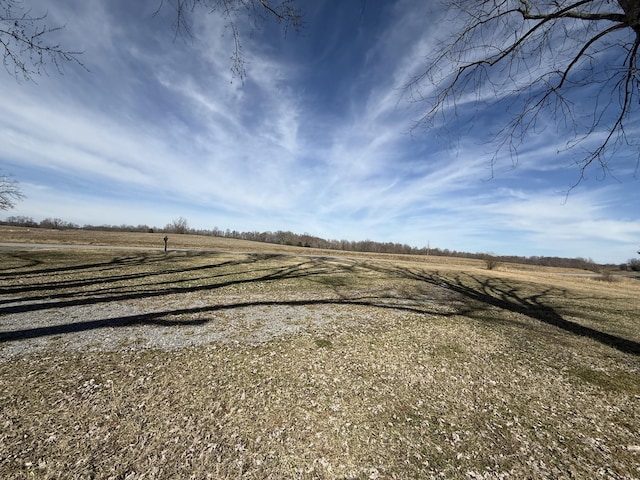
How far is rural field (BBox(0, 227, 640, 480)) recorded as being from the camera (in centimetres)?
332

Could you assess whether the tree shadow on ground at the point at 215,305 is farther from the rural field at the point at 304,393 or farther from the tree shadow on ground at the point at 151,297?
the rural field at the point at 304,393

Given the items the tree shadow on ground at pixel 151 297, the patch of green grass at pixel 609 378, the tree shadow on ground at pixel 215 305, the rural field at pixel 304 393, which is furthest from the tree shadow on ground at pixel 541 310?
the tree shadow on ground at pixel 151 297

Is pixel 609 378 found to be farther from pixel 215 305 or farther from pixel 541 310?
pixel 215 305

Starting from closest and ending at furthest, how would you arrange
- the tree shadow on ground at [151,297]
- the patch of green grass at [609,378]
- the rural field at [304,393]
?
1. the rural field at [304,393]
2. the patch of green grass at [609,378]
3. the tree shadow on ground at [151,297]

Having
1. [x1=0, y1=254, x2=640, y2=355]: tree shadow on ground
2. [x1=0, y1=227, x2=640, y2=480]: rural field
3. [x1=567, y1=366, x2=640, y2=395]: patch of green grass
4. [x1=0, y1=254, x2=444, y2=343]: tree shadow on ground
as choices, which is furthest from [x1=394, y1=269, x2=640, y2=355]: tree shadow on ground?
[x1=0, y1=254, x2=444, y2=343]: tree shadow on ground

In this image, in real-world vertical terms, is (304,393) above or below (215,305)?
below

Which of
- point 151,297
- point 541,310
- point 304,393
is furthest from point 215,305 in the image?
point 541,310

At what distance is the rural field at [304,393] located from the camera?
A: 332cm

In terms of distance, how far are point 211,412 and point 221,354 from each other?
79.5 inches

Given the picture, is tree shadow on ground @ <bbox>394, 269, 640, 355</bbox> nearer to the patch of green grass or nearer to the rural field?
the rural field

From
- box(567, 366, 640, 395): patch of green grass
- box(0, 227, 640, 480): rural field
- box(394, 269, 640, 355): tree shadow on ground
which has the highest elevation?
box(394, 269, 640, 355): tree shadow on ground

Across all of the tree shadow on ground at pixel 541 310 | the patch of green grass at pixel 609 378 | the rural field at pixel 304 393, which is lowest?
the rural field at pixel 304 393

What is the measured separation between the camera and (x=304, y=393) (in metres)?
4.75

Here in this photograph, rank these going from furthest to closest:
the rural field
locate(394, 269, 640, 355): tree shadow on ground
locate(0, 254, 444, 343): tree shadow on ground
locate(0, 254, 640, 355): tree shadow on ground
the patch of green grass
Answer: locate(394, 269, 640, 355): tree shadow on ground
locate(0, 254, 640, 355): tree shadow on ground
locate(0, 254, 444, 343): tree shadow on ground
the patch of green grass
the rural field
